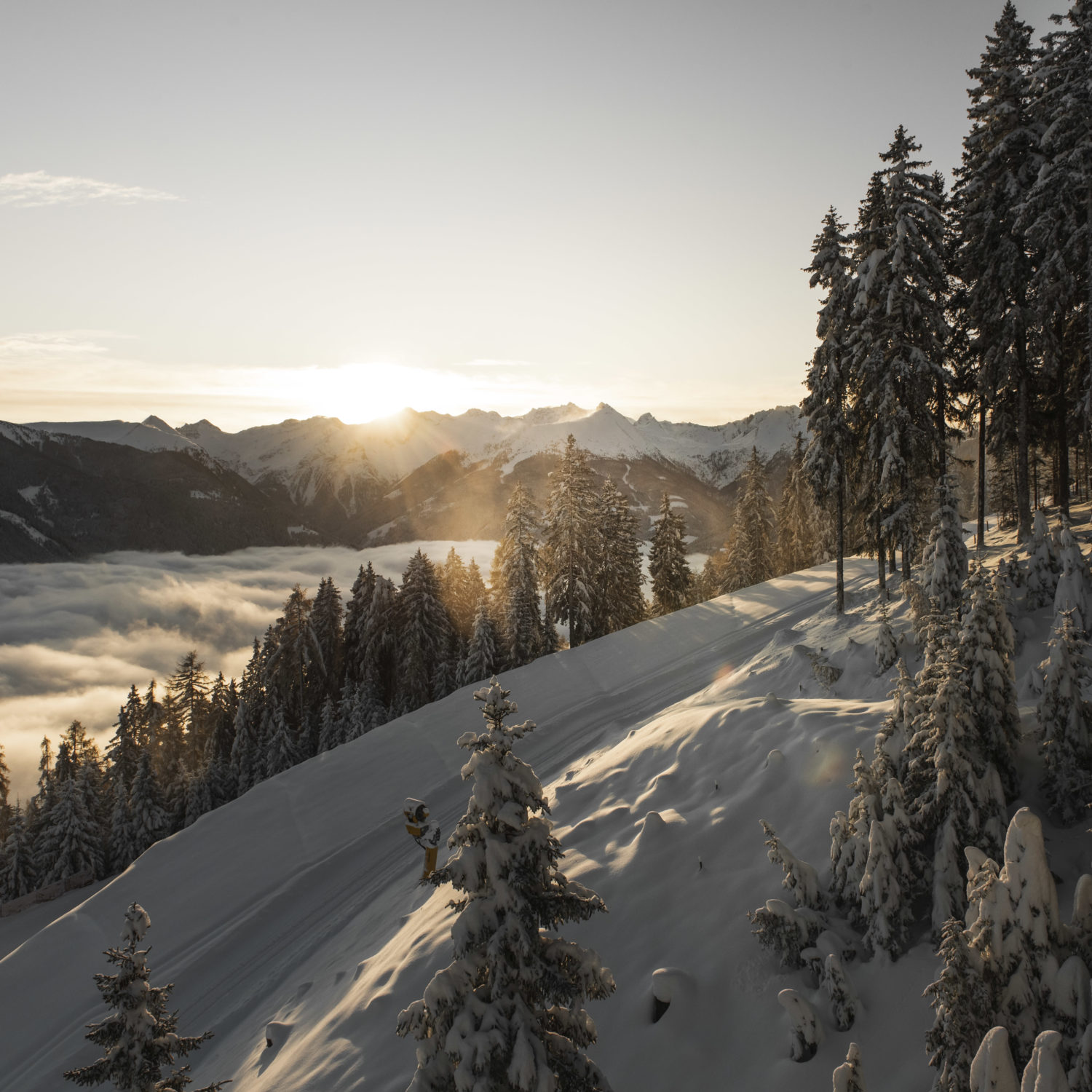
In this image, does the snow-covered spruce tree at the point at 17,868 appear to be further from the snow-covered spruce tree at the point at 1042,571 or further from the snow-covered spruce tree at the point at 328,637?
the snow-covered spruce tree at the point at 1042,571

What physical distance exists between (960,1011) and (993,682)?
4397 mm

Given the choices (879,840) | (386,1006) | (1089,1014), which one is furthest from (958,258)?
(386,1006)

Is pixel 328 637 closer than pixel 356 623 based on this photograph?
No

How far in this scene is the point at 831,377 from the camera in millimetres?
23047

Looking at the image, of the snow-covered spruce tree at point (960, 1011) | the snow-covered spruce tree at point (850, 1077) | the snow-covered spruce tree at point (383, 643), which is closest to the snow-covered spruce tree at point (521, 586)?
the snow-covered spruce tree at point (383, 643)

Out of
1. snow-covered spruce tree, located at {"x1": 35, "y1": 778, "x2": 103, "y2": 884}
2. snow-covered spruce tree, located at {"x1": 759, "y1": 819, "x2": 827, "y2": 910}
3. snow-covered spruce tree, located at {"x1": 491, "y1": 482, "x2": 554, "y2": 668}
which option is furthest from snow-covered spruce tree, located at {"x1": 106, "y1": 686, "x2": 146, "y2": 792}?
snow-covered spruce tree, located at {"x1": 759, "y1": 819, "x2": 827, "y2": 910}

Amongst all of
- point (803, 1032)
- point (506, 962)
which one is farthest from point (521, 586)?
point (506, 962)

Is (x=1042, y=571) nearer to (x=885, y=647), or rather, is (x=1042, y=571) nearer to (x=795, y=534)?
(x=885, y=647)

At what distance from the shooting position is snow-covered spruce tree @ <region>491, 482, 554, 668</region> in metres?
39.8

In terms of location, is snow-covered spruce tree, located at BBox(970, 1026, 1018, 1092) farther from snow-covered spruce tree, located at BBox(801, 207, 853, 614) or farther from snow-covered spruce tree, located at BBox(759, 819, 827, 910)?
snow-covered spruce tree, located at BBox(801, 207, 853, 614)

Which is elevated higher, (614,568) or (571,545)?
(571,545)

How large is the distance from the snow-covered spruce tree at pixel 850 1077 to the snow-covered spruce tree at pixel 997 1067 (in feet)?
3.83

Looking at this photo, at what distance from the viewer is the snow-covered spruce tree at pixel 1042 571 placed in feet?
42.2

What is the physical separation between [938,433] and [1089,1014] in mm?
21402
